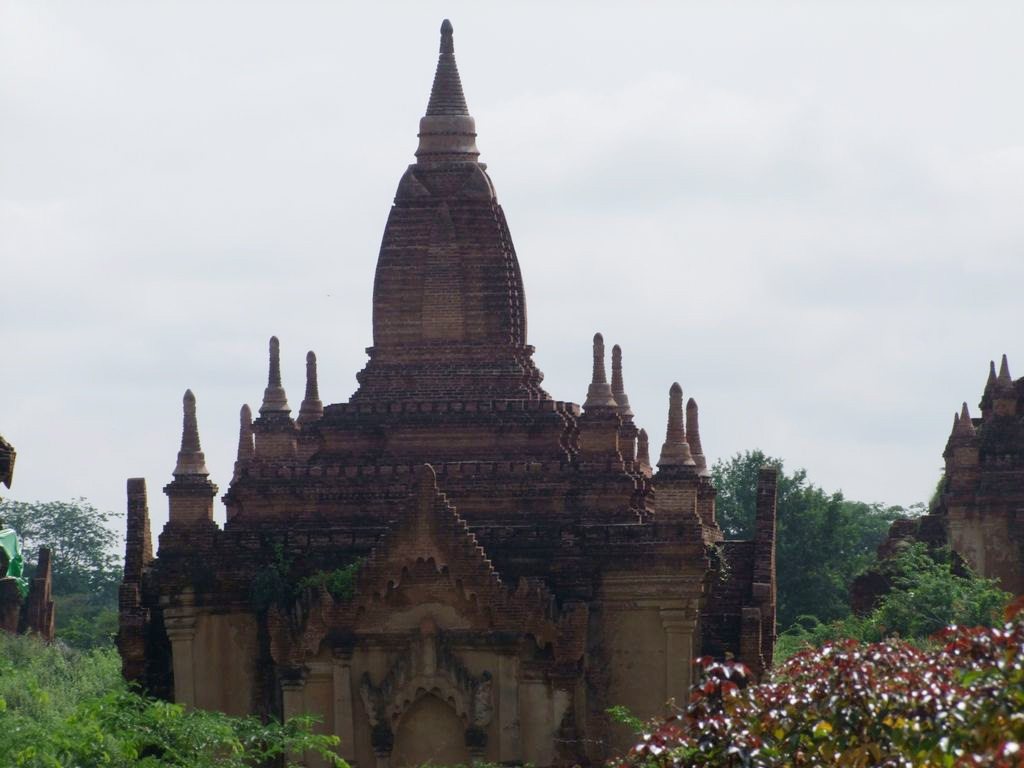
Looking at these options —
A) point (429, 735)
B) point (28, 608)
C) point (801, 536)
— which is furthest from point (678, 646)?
point (801, 536)

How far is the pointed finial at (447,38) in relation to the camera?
4659cm

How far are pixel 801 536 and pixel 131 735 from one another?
47.5 metres

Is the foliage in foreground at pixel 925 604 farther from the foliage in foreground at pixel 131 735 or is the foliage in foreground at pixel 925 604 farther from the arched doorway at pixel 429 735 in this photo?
the foliage in foreground at pixel 131 735

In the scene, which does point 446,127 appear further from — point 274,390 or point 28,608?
point 28,608

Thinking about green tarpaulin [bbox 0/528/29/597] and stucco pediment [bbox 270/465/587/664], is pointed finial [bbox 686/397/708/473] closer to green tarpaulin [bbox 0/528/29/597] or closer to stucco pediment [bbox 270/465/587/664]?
stucco pediment [bbox 270/465/587/664]

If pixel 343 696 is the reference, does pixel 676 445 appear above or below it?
above

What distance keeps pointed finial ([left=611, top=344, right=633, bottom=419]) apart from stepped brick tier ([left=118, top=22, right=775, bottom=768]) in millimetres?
2157

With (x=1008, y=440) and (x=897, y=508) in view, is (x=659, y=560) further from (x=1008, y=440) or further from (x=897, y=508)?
(x=897, y=508)

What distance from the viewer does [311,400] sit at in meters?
47.9

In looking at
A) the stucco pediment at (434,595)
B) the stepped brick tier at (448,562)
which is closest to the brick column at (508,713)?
the stepped brick tier at (448,562)

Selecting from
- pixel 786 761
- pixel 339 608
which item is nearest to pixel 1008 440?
pixel 339 608

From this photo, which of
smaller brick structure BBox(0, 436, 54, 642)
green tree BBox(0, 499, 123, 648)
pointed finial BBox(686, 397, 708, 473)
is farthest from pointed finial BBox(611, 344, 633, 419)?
green tree BBox(0, 499, 123, 648)

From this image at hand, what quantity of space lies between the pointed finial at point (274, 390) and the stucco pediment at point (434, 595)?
22.0ft

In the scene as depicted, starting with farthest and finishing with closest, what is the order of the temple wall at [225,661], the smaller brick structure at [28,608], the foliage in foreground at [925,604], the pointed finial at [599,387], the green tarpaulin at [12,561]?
the green tarpaulin at [12,561] → the smaller brick structure at [28,608] → the foliage in foreground at [925,604] → the pointed finial at [599,387] → the temple wall at [225,661]
